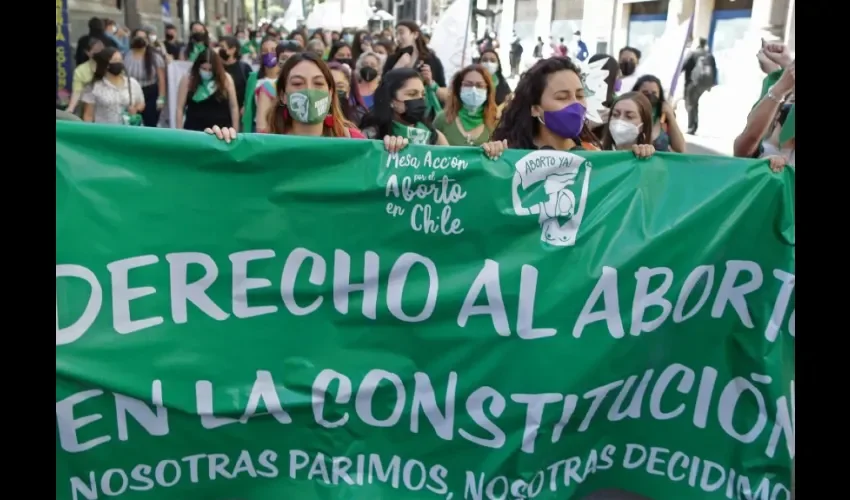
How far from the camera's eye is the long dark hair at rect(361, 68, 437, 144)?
4.47m

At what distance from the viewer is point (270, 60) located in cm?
1012

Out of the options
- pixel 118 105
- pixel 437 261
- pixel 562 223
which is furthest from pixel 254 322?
pixel 118 105

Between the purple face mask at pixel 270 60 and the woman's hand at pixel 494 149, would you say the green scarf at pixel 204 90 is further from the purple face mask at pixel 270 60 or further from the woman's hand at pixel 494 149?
the woman's hand at pixel 494 149

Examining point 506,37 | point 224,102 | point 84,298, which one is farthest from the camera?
point 506,37

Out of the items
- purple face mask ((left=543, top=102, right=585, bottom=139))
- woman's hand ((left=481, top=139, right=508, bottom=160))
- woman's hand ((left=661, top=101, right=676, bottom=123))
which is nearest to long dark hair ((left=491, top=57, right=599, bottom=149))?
purple face mask ((left=543, top=102, right=585, bottom=139))

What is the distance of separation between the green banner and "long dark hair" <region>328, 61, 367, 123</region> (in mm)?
3790

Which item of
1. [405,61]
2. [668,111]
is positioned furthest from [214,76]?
[668,111]

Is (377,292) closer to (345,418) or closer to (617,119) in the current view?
(345,418)

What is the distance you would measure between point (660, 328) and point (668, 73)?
3.79 meters

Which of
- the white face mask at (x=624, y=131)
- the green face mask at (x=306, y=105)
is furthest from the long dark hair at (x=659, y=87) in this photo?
the green face mask at (x=306, y=105)

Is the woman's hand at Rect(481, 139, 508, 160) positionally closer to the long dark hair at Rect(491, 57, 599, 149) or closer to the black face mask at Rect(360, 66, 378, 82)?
the long dark hair at Rect(491, 57, 599, 149)

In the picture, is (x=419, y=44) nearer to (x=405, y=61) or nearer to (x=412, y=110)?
(x=405, y=61)

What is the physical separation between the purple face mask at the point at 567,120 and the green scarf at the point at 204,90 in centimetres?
440

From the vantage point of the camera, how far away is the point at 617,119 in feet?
14.2
